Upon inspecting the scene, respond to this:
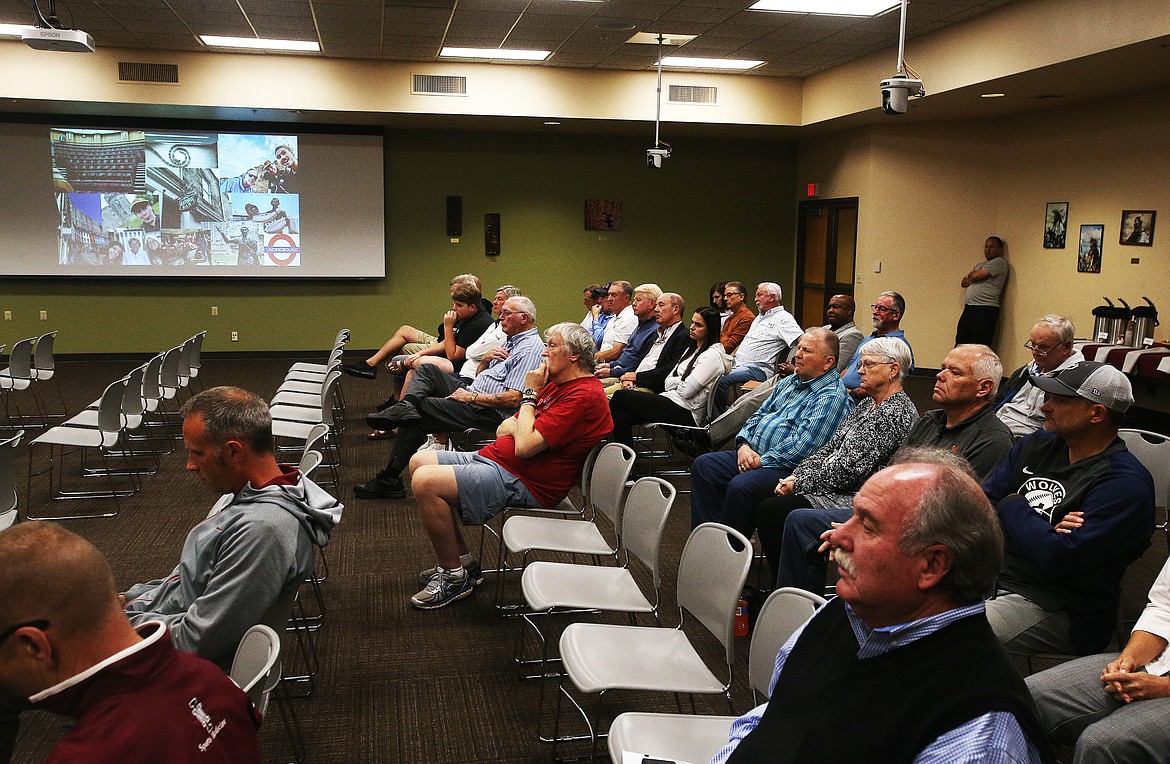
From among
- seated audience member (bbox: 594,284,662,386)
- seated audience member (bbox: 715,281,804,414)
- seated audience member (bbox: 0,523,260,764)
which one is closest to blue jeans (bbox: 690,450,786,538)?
seated audience member (bbox: 715,281,804,414)

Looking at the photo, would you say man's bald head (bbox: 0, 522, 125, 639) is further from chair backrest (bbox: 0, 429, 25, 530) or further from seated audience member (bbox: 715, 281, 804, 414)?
seated audience member (bbox: 715, 281, 804, 414)

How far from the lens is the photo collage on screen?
11.2 metres

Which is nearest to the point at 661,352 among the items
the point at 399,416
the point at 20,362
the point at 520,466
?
the point at 399,416

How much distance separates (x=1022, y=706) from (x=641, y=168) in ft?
39.4

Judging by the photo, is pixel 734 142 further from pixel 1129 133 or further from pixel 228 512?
pixel 228 512

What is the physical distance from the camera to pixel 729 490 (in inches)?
162

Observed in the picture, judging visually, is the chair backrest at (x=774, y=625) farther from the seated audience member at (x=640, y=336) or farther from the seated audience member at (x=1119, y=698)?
the seated audience member at (x=640, y=336)

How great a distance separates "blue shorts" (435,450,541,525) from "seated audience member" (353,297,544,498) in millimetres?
1488

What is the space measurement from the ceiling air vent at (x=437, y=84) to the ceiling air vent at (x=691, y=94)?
99.5 inches

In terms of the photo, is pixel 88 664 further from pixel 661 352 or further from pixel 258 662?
pixel 661 352

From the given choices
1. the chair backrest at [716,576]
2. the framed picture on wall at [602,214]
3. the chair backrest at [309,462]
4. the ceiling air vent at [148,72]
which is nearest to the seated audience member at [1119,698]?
the chair backrest at [716,576]

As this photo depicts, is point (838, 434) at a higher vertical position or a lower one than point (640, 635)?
higher

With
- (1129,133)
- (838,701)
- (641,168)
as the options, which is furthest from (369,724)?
(641,168)

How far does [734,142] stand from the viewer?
1300cm
